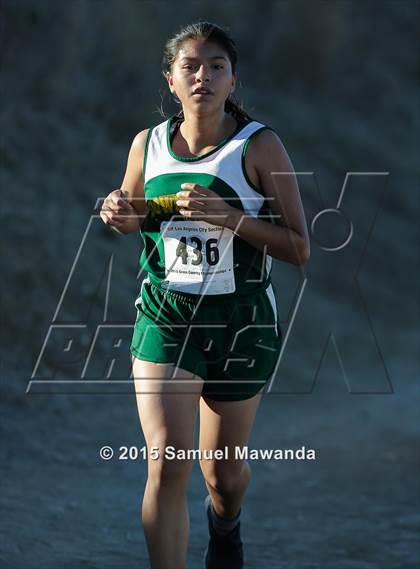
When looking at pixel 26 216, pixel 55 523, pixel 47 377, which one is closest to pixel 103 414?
pixel 47 377

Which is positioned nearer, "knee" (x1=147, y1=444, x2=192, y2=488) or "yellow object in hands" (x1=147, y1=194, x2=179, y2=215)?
"knee" (x1=147, y1=444, x2=192, y2=488)

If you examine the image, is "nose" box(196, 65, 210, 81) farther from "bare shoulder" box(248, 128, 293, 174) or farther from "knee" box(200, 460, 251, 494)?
"knee" box(200, 460, 251, 494)

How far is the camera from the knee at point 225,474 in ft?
13.1

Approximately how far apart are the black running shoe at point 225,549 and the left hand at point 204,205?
1256 millimetres

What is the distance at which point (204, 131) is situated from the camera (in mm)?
3779

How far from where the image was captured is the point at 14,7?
9.14 m

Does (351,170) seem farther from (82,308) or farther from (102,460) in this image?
(102,460)

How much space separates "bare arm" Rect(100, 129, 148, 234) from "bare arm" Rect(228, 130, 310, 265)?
1.12 ft

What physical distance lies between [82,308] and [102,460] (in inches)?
68.1

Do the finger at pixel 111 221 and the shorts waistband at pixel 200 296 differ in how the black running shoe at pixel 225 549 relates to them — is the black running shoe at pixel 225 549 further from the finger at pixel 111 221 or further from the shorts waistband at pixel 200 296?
the finger at pixel 111 221

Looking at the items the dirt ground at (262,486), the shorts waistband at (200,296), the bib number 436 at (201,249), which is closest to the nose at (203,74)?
the bib number 436 at (201,249)

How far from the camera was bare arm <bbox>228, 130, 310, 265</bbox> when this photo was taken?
3.66 metres

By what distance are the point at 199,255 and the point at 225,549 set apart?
119 cm

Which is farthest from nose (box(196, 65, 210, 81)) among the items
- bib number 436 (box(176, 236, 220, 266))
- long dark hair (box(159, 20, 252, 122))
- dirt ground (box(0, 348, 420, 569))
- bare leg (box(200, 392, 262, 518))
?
dirt ground (box(0, 348, 420, 569))
